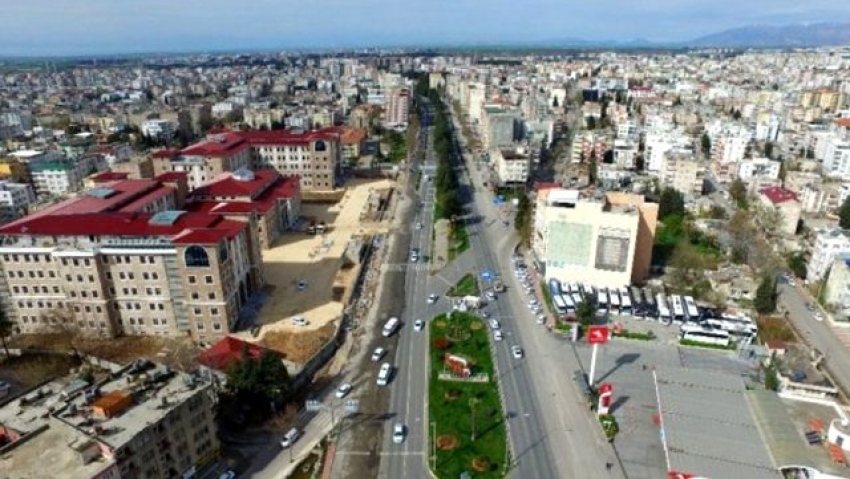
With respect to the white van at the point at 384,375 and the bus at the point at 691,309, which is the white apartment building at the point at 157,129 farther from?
the bus at the point at 691,309

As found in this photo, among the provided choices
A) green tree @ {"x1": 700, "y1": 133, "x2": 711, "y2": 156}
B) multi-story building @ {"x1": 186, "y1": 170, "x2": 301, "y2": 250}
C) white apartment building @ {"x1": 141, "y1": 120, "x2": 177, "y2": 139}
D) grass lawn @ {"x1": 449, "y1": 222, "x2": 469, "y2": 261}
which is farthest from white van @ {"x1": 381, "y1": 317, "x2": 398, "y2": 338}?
white apartment building @ {"x1": 141, "y1": 120, "x2": 177, "y2": 139}

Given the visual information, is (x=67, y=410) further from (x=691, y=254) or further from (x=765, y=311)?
(x=691, y=254)

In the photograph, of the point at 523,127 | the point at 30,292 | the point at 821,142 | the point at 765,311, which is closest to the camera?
the point at 30,292

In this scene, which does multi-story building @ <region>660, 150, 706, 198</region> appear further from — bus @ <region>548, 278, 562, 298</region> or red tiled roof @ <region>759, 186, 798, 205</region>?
bus @ <region>548, 278, 562, 298</region>

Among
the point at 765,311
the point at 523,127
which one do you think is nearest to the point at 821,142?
the point at 523,127

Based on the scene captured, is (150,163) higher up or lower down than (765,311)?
higher up

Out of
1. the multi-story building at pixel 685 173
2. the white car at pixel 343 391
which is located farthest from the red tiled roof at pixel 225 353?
the multi-story building at pixel 685 173

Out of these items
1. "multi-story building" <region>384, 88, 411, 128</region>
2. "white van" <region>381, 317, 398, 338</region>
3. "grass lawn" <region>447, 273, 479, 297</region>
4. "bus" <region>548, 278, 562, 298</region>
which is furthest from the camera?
"multi-story building" <region>384, 88, 411, 128</region>
